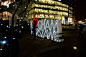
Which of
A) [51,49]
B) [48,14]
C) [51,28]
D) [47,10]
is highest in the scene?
[47,10]

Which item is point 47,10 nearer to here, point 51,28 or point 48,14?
point 48,14

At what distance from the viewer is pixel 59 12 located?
74438mm

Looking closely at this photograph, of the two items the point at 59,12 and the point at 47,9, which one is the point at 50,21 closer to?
the point at 47,9

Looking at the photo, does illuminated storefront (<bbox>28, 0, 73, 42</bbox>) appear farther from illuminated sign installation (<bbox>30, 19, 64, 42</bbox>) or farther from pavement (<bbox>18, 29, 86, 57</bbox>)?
pavement (<bbox>18, 29, 86, 57</bbox>)

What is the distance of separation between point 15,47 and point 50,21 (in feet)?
21.8

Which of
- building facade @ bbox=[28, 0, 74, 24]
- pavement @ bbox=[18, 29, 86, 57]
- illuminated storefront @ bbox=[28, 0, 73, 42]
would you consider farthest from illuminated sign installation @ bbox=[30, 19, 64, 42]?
building facade @ bbox=[28, 0, 74, 24]

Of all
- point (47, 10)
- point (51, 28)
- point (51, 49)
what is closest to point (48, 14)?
point (47, 10)

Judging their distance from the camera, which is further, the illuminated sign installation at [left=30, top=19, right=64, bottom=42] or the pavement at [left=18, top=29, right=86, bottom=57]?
the illuminated sign installation at [left=30, top=19, right=64, bottom=42]

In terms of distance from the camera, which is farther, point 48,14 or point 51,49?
point 48,14

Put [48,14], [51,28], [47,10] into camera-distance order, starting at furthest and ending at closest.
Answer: [48,14] < [47,10] < [51,28]

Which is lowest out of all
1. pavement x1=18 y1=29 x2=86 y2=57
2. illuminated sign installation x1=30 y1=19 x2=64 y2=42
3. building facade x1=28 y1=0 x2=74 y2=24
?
pavement x1=18 y1=29 x2=86 y2=57

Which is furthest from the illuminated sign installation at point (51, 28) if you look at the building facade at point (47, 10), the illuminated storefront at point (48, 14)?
the building facade at point (47, 10)

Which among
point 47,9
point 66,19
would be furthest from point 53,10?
point 66,19

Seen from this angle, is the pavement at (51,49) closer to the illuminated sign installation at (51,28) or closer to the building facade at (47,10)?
the illuminated sign installation at (51,28)
